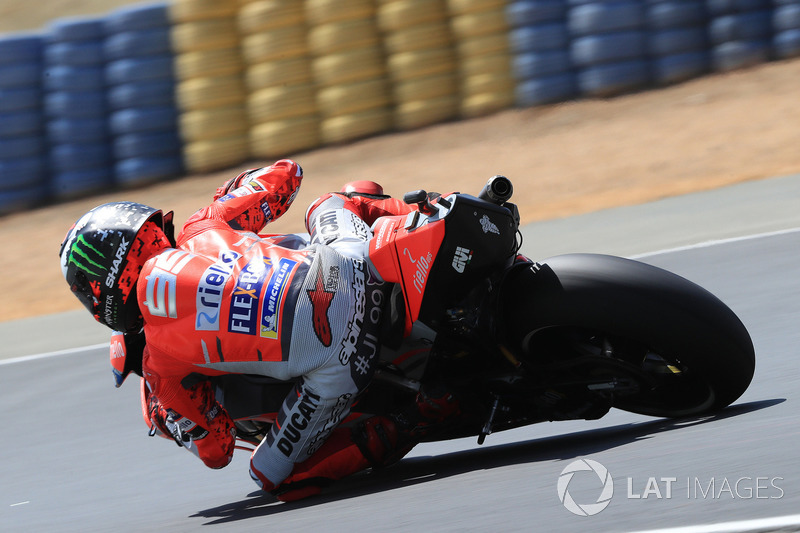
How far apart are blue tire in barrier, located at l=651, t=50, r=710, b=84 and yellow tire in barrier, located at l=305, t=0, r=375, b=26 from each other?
3.22 metres

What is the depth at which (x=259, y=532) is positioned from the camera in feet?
10.8

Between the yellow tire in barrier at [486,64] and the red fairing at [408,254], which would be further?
the yellow tire in barrier at [486,64]

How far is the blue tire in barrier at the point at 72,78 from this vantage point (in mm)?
11688

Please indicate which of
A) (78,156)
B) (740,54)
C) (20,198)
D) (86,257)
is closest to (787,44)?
(740,54)

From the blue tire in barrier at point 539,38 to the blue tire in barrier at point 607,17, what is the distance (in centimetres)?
18

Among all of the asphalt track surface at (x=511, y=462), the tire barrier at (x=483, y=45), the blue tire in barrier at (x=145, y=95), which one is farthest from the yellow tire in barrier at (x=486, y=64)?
the asphalt track surface at (x=511, y=462)

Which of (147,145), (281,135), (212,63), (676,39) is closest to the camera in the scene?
(676,39)

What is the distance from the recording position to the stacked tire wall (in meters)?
11.4

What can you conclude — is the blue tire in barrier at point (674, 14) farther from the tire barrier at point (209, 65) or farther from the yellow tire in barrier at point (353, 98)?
the tire barrier at point (209, 65)

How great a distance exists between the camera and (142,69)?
11711 mm

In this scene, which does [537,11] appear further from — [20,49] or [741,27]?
[20,49]

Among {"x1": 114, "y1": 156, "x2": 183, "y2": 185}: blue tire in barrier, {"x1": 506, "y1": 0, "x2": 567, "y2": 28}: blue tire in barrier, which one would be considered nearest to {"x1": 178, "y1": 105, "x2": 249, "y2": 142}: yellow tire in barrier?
{"x1": 114, "y1": 156, "x2": 183, "y2": 185}: blue tire in barrier

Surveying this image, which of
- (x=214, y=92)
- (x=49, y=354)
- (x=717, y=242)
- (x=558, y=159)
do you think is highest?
(x=214, y=92)

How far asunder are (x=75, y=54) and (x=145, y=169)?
1.47 metres
